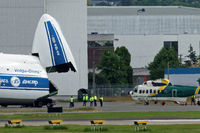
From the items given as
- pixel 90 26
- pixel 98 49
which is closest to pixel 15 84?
pixel 98 49

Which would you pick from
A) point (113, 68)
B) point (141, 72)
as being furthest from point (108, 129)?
point (141, 72)

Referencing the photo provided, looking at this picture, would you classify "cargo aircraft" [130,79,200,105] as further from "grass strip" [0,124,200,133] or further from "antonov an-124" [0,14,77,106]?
"antonov an-124" [0,14,77,106]

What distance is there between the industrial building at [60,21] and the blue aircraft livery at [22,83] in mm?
73611

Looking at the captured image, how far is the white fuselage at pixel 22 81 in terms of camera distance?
31.6 m

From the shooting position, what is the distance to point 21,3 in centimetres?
10644

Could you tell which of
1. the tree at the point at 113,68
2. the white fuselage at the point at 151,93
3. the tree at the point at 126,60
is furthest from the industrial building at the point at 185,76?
the tree at the point at 126,60

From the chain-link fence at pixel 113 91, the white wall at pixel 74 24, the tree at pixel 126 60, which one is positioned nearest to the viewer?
the white wall at pixel 74 24

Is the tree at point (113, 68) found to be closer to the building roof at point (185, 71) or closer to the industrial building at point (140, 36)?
the industrial building at point (140, 36)

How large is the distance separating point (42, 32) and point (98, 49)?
137317mm

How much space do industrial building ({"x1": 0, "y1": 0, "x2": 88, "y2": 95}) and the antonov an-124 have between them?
7263 centimetres

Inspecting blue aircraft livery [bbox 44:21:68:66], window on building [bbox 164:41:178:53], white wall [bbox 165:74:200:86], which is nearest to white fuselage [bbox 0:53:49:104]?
blue aircraft livery [bbox 44:21:68:66]

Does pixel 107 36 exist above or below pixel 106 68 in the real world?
above

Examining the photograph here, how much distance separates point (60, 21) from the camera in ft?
380

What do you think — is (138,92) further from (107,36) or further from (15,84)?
(107,36)
